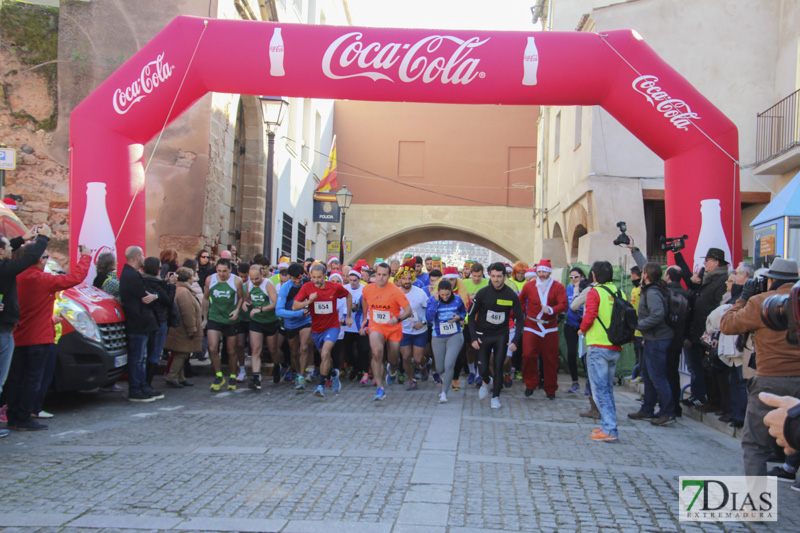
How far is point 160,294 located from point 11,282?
8.45 feet

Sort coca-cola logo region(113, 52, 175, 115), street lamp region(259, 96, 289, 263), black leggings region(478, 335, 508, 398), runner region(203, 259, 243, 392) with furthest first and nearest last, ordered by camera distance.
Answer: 1. street lamp region(259, 96, 289, 263)
2. coca-cola logo region(113, 52, 175, 115)
3. runner region(203, 259, 243, 392)
4. black leggings region(478, 335, 508, 398)

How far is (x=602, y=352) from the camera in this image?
7223mm

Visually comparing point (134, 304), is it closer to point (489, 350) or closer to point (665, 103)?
point (489, 350)

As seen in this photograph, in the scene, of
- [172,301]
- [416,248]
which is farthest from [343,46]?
[416,248]

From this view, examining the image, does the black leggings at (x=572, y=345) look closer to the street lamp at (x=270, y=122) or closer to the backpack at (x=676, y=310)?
the backpack at (x=676, y=310)

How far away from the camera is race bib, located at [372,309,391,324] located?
372 inches

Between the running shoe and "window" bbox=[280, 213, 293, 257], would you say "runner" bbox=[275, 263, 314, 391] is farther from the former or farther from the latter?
"window" bbox=[280, 213, 293, 257]

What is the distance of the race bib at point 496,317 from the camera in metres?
9.22

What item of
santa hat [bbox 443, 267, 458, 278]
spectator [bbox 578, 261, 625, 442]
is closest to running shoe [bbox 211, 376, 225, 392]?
santa hat [bbox 443, 267, 458, 278]

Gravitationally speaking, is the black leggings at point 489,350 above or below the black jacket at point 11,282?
below

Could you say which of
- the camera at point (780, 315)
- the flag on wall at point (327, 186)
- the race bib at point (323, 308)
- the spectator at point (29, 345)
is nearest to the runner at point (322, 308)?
the race bib at point (323, 308)

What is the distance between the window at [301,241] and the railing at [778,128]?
14229mm

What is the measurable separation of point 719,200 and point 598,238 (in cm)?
646

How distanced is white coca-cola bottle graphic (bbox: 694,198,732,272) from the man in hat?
4.40ft
